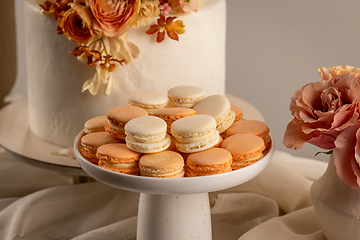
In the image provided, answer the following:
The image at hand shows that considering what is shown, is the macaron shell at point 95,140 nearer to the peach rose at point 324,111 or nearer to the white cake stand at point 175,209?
the white cake stand at point 175,209

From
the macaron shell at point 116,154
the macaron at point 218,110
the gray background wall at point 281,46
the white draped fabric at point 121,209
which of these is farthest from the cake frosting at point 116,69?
the gray background wall at point 281,46

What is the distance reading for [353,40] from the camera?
1.86 m

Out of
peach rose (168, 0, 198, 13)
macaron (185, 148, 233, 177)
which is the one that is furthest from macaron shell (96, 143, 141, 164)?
peach rose (168, 0, 198, 13)

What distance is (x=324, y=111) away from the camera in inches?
33.9

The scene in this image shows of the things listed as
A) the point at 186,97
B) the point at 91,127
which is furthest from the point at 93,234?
the point at 186,97

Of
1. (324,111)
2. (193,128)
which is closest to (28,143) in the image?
(193,128)

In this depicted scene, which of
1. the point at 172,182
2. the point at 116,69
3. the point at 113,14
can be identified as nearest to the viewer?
the point at 172,182

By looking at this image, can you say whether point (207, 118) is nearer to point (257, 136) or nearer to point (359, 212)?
point (257, 136)

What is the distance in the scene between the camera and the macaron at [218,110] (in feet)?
2.94

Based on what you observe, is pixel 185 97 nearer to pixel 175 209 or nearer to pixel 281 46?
pixel 175 209

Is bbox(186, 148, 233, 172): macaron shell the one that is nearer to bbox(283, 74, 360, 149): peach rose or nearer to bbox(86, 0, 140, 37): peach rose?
bbox(283, 74, 360, 149): peach rose

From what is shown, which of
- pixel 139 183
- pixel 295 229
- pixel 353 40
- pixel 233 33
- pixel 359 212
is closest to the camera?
pixel 139 183

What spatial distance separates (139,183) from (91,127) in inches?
8.9

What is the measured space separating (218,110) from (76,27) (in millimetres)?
429
